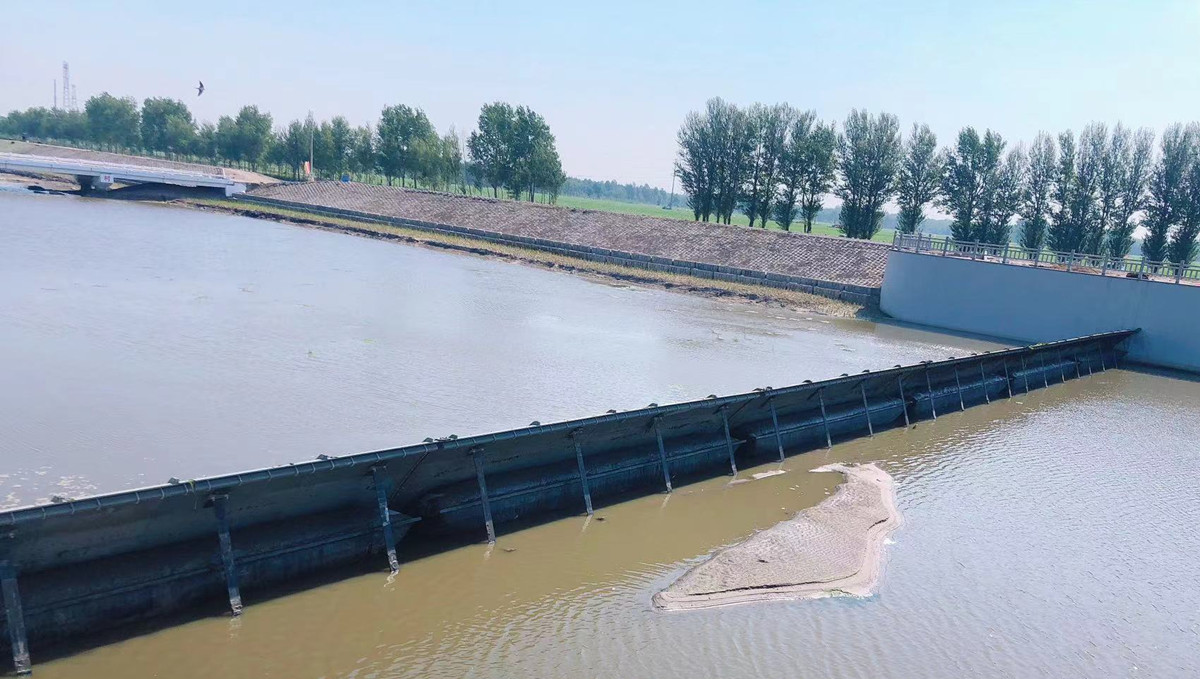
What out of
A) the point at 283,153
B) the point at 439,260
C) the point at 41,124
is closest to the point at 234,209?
the point at 439,260

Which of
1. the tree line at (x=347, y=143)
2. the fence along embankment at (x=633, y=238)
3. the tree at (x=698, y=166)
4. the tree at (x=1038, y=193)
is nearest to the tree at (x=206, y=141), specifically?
the tree line at (x=347, y=143)

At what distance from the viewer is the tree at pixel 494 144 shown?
7419 cm

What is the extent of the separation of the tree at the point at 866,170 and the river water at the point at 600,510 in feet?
97.5

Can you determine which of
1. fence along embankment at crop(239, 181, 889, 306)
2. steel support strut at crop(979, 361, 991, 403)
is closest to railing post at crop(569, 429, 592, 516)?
steel support strut at crop(979, 361, 991, 403)

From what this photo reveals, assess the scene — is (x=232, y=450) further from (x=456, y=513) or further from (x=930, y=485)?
(x=930, y=485)

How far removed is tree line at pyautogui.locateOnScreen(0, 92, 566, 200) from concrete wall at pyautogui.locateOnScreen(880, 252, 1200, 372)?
42.4 meters

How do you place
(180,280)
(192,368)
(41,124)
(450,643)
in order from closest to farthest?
(450,643), (192,368), (180,280), (41,124)

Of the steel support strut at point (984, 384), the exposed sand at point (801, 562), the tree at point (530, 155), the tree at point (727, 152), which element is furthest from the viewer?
the tree at point (530, 155)

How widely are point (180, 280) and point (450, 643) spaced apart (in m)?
24.4

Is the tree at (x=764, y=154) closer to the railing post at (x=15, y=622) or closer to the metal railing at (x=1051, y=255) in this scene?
the metal railing at (x=1051, y=255)

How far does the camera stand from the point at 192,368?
1664 centimetres

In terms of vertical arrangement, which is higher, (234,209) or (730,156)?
(730,156)

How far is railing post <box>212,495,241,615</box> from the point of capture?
8.01 meters

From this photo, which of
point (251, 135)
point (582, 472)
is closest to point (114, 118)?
point (251, 135)
